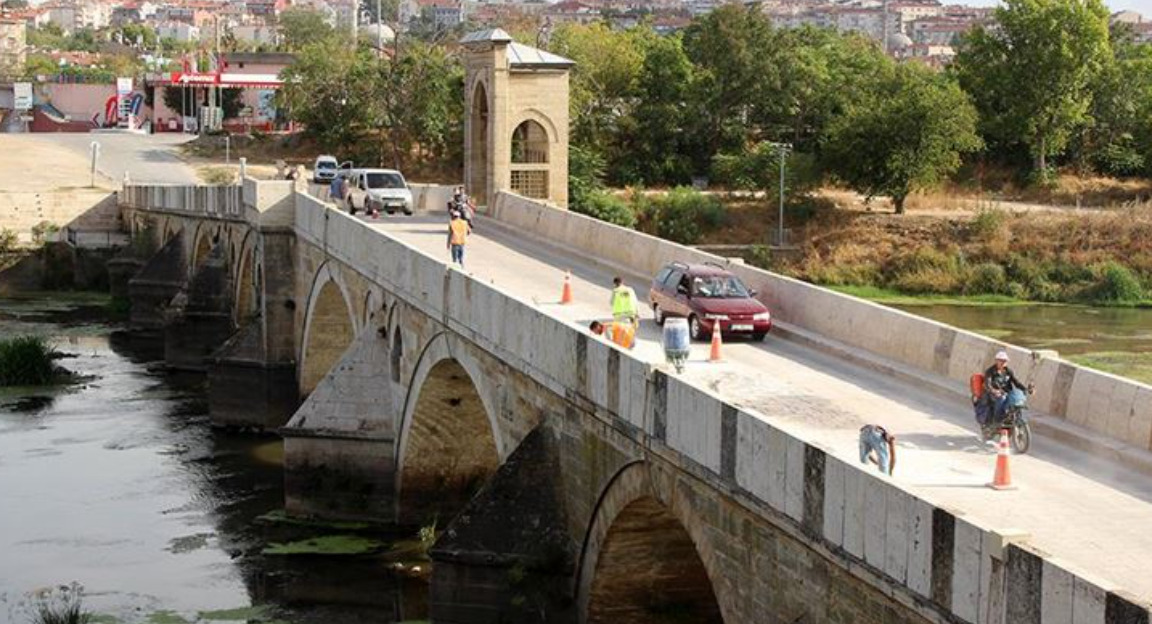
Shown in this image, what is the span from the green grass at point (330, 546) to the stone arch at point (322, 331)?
820cm

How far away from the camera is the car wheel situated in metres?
25.5

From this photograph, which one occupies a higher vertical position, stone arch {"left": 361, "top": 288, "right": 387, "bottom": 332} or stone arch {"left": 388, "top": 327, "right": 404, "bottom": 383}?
stone arch {"left": 361, "top": 288, "right": 387, "bottom": 332}

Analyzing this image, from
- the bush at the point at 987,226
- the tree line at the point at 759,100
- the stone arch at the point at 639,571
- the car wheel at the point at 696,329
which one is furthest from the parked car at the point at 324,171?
the stone arch at the point at 639,571

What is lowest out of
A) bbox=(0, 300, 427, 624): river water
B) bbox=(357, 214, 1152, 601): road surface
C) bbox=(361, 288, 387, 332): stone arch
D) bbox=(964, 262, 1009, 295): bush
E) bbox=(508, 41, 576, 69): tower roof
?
bbox=(0, 300, 427, 624): river water

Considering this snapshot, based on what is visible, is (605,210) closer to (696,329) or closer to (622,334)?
(696,329)

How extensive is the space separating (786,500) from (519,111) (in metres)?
30.8

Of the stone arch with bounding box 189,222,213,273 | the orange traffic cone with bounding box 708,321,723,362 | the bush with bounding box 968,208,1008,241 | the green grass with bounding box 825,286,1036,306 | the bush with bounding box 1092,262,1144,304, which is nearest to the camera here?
the orange traffic cone with bounding box 708,321,723,362

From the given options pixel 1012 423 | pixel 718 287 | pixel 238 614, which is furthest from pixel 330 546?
pixel 1012 423

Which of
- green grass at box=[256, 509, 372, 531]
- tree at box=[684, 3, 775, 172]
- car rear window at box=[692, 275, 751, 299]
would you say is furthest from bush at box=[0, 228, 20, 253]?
car rear window at box=[692, 275, 751, 299]

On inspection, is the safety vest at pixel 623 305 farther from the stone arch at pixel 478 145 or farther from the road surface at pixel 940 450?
the stone arch at pixel 478 145

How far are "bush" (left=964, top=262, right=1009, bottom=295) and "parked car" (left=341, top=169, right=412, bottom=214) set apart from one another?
24.1 m

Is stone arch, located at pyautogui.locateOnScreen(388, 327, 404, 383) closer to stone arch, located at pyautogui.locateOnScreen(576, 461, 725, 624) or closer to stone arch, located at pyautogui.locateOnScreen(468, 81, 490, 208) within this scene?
stone arch, located at pyautogui.locateOnScreen(576, 461, 725, 624)

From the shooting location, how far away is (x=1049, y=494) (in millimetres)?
15820

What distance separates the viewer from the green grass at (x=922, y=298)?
6100 centimetres
